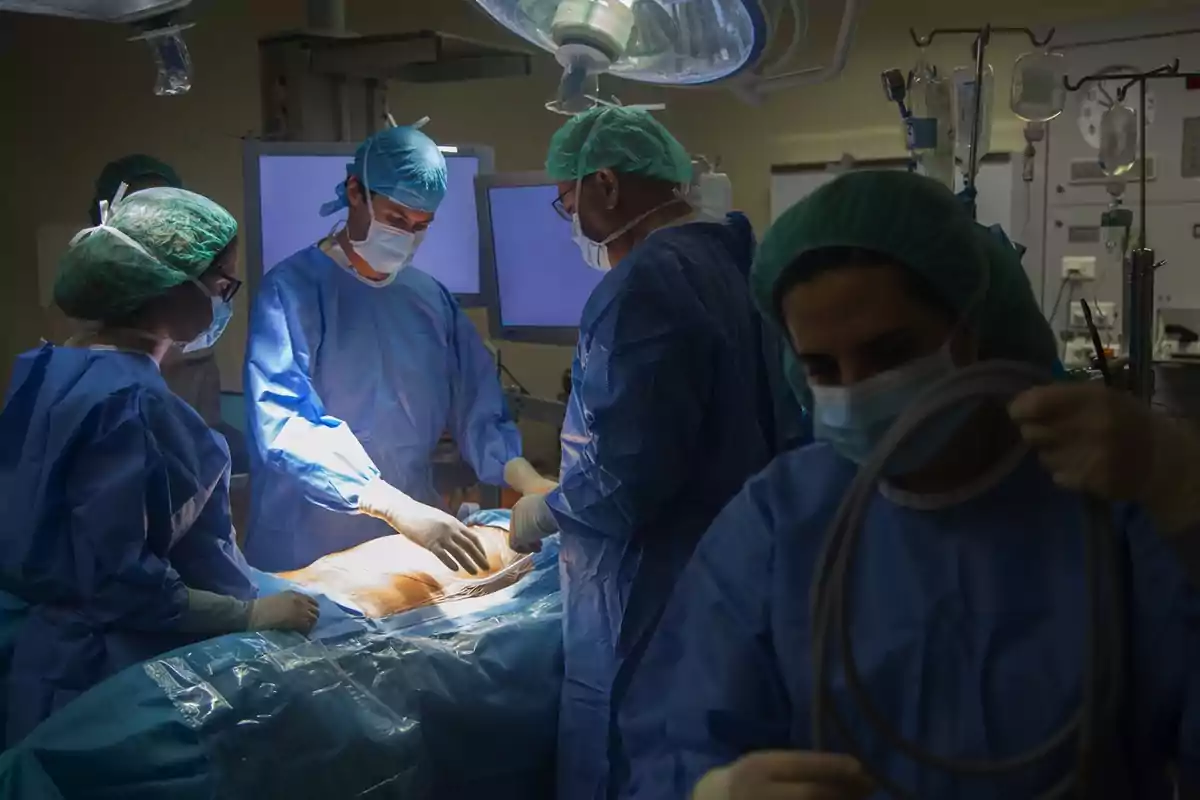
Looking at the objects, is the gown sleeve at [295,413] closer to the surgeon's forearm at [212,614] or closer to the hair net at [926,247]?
the surgeon's forearm at [212,614]

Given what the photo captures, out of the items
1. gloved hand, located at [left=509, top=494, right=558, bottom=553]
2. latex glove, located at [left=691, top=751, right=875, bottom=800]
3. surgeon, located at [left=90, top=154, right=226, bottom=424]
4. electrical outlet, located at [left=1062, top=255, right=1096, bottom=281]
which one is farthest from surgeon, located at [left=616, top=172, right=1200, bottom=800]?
electrical outlet, located at [left=1062, top=255, right=1096, bottom=281]

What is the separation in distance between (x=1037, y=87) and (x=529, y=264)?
1.20 m

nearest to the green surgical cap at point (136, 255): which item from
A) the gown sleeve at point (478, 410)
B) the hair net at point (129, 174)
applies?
the gown sleeve at point (478, 410)

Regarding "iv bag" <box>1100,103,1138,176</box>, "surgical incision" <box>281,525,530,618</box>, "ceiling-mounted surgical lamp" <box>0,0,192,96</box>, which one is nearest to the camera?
"ceiling-mounted surgical lamp" <box>0,0,192,96</box>

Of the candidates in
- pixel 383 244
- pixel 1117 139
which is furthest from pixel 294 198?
pixel 1117 139

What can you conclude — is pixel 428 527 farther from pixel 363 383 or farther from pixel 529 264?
pixel 529 264

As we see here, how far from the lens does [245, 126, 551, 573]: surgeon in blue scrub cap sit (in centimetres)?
207

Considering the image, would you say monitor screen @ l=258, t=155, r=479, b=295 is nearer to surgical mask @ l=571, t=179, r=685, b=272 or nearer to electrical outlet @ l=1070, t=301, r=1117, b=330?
surgical mask @ l=571, t=179, r=685, b=272

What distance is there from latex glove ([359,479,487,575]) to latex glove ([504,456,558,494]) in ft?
0.67

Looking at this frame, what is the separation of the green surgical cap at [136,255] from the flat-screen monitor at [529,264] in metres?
1.03

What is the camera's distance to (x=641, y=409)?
1.57 metres

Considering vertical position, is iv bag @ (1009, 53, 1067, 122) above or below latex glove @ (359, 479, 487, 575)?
above

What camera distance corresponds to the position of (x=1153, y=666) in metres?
0.86

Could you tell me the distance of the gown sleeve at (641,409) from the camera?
1567mm
